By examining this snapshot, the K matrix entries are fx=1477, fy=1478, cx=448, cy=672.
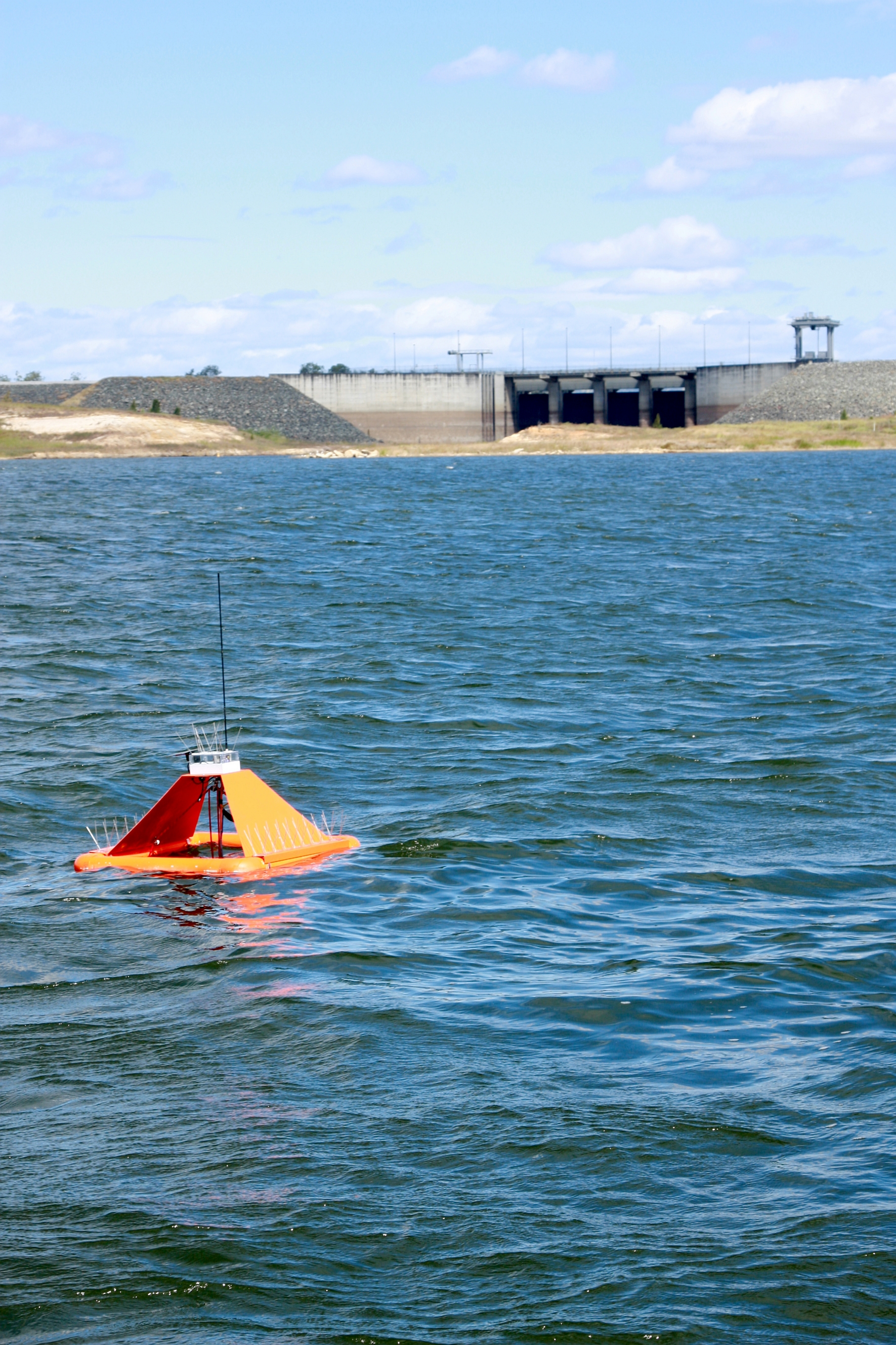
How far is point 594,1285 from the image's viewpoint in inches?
293

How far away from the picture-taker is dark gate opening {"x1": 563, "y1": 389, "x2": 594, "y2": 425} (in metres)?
167

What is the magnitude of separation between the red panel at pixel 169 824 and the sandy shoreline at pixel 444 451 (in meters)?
131

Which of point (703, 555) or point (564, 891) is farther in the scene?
point (703, 555)

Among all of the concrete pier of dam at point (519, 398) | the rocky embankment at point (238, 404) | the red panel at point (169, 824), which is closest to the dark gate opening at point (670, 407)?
the concrete pier of dam at point (519, 398)

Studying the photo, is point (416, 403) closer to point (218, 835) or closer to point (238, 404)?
point (238, 404)

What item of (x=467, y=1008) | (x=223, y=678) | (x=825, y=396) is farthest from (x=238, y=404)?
(x=467, y=1008)

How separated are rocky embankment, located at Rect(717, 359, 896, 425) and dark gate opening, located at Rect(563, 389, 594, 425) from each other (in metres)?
16.2

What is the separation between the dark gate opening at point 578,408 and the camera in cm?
16738

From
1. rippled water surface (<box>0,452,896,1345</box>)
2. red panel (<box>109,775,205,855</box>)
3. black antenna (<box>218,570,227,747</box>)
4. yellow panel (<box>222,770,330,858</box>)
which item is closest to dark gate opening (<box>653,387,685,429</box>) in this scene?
rippled water surface (<box>0,452,896,1345</box>)

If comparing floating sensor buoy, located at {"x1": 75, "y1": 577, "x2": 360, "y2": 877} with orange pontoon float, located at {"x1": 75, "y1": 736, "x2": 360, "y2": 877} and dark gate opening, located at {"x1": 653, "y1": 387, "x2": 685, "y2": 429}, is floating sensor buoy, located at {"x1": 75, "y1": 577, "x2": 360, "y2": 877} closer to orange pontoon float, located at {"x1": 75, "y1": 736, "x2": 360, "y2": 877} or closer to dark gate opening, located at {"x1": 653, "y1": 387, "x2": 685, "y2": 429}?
orange pontoon float, located at {"x1": 75, "y1": 736, "x2": 360, "y2": 877}

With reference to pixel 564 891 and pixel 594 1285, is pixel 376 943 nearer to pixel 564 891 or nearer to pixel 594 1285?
pixel 564 891

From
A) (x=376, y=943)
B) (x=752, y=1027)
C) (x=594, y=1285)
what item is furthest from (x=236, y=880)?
(x=594, y=1285)

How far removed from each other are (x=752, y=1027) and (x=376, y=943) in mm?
3527

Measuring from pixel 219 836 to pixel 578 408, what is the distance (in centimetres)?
15658
